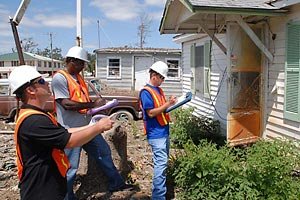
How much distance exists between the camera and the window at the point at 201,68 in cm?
1025

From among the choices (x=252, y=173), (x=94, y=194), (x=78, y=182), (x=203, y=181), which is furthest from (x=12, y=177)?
(x=252, y=173)

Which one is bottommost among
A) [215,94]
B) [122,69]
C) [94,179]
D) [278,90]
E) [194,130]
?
[94,179]

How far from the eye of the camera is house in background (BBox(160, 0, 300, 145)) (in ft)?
Answer: 19.6

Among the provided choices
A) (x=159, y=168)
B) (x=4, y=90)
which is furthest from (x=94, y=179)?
(x=4, y=90)

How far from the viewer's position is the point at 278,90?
645 centimetres

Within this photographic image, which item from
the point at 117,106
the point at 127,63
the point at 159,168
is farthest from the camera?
the point at 127,63

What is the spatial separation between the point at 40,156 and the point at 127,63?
2337 centimetres

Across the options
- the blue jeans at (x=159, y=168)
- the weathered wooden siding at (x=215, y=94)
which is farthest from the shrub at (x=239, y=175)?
the weathered wooden siding at (x=215, y=94)

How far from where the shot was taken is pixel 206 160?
4598 mm

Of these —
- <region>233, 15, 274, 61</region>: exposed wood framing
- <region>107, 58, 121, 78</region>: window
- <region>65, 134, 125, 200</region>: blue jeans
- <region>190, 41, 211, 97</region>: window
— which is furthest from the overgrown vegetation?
<region>107, 58, 121, 78</region>: window

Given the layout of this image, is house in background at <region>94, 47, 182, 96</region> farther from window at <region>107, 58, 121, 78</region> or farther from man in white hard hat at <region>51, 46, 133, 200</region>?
man in white hard hat at <region>51, 46, 133, 200</region>

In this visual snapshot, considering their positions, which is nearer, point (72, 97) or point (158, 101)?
point (72, 97)

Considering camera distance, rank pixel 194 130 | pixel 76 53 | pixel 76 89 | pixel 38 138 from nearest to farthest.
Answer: pixel 38 138
pixel 76 53
pixel 76 89
pixel 194 130

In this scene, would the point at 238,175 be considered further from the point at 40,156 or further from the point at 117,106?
the point at 117,106
